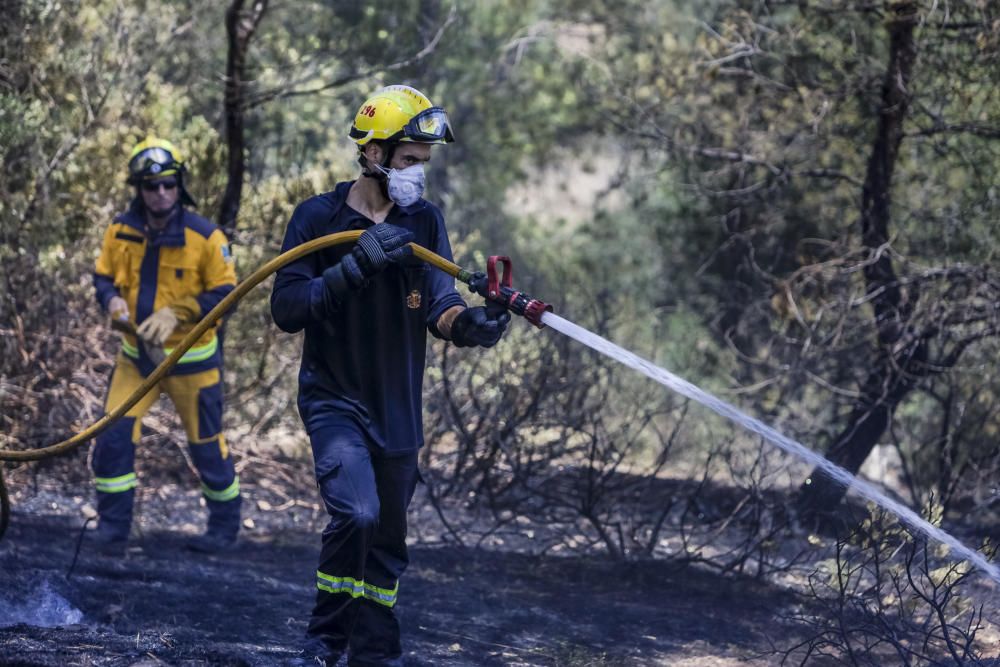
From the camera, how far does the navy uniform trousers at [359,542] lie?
4020 mm

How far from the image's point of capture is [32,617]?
5078 millimetres

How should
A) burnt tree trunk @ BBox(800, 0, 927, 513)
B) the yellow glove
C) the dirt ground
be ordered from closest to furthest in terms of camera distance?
the dirt ground < the yellow glove < burnt tree trunk @ BBox(800, 0, 927, 513)

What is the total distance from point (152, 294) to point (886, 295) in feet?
14.8

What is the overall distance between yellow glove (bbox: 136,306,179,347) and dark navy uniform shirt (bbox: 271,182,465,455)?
2.07 m

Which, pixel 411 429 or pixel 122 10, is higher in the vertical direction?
pixel 122 10

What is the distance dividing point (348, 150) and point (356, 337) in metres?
8.00

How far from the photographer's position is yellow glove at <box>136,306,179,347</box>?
6.13m

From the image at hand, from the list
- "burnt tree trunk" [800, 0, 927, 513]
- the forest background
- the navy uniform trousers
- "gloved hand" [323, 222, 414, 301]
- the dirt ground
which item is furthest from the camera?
"burnt tree trunk" [800, 0, 927, 513]

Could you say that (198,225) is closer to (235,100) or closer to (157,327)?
(157,327)

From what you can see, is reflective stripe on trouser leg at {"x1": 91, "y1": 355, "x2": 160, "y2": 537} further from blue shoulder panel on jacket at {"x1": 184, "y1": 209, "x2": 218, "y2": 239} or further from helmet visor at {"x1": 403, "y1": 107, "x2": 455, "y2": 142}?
helmet visor at {"x1": 403, "y1": 107, "x2": 455, "y2": 142}

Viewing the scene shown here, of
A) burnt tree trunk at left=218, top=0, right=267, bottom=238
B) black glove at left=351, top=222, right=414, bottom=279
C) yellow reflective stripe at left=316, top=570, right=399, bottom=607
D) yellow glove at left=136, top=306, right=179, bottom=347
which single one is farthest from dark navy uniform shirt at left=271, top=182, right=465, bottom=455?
burnt tree trunk at left=218, top=0, right=267, bottom=238

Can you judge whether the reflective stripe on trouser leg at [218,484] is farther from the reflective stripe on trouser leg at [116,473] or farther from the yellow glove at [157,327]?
the yellow glove at [157,327]

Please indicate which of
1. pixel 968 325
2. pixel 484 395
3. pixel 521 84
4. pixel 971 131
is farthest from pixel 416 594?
pixel 521 84

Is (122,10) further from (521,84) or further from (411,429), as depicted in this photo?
(521,84)
